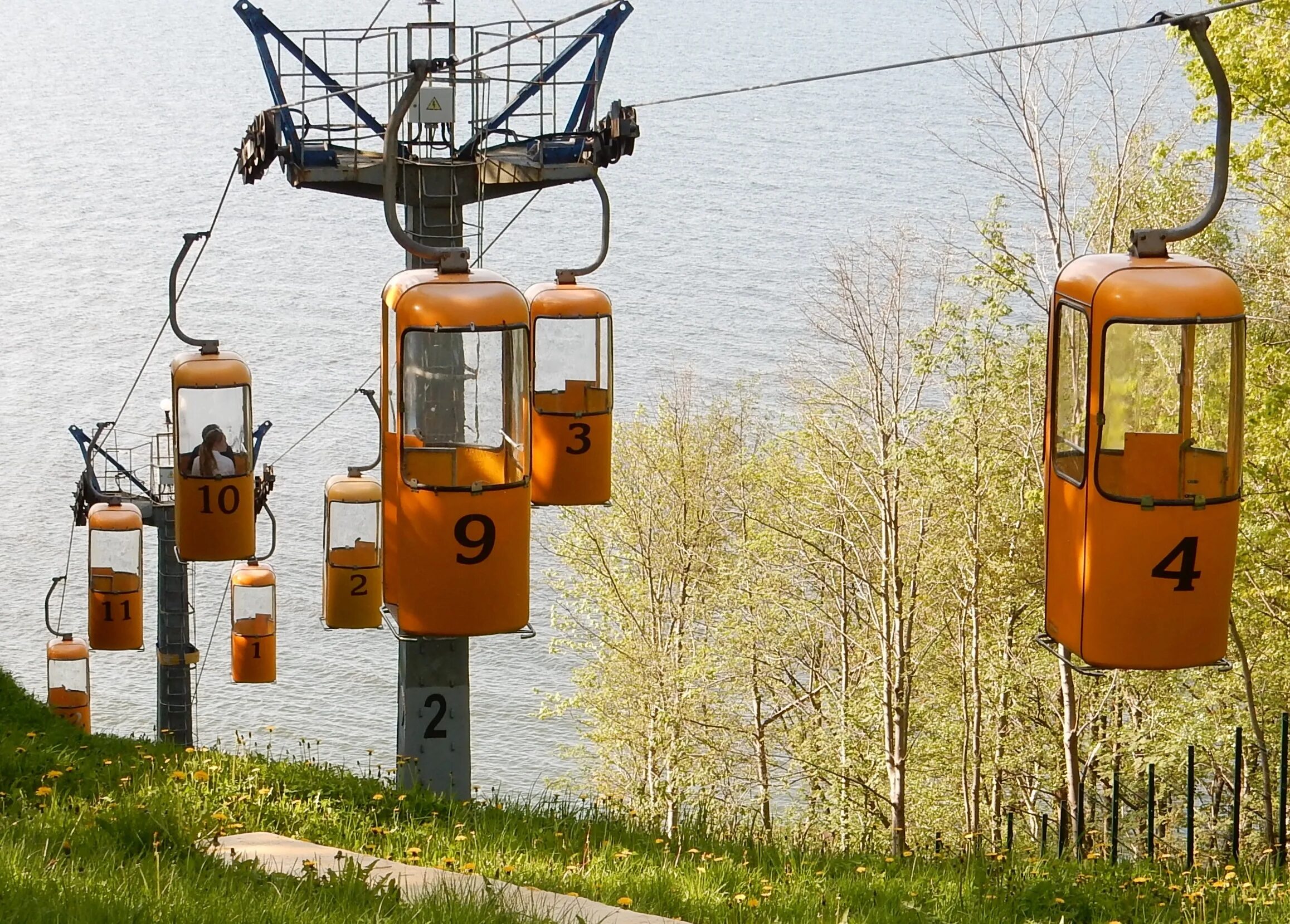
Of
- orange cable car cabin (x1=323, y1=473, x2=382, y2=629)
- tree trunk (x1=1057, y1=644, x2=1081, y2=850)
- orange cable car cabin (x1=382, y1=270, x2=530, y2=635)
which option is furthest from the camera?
tree trunk (x1=1057, y1=644, x2=1081, y2=850)

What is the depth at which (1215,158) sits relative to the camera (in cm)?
523

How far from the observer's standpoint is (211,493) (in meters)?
13.4

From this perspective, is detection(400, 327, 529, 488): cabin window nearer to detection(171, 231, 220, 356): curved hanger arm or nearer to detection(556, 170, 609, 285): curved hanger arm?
detection(556, 170, 609, 285): curved hanger arm

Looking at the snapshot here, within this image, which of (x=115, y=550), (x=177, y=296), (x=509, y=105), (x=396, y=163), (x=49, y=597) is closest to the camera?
(x=396, y=163)

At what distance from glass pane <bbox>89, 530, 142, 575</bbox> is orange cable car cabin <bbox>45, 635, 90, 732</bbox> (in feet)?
11.3

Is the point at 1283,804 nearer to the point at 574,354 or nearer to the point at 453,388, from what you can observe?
the point at 453,388

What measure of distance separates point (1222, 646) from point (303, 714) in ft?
103

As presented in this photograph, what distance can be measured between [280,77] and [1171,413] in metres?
8.59

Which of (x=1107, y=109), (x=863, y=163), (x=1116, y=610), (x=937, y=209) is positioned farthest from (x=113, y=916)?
(x=863, y=163)

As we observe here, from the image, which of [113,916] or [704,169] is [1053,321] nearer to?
[113,916]

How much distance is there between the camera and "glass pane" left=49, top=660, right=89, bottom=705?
20.5m

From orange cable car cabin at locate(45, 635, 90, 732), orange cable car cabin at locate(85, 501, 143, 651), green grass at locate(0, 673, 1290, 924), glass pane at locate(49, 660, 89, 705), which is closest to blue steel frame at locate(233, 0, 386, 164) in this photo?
green grass at locate(0, 673, 1290, 924)

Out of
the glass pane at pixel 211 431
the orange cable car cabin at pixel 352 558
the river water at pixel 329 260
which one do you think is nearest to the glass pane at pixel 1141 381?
the glass pane at pixel 211 431

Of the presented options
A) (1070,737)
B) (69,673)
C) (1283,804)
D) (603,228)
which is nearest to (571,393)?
(603,228)
